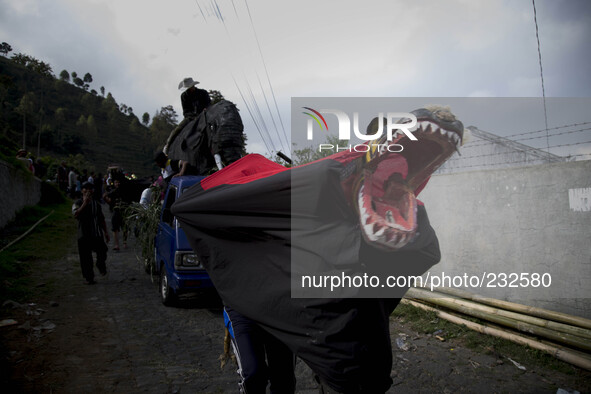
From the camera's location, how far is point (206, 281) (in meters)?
5.56

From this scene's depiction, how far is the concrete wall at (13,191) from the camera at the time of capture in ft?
40.0

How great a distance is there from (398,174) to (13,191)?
1556 centimetres

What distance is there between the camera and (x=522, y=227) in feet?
18.2

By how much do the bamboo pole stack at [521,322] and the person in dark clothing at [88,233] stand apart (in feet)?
19.6

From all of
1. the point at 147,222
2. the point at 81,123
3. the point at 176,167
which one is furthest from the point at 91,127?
the point at 176,167

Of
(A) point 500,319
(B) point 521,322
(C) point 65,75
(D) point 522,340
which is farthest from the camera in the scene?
(C) point 65,75

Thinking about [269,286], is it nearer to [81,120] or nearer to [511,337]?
[511,337]

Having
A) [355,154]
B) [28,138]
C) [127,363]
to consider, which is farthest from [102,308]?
[28,138]

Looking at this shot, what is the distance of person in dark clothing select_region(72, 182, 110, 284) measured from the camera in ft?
24.5

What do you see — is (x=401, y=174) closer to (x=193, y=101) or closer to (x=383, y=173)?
(x=383, y=173)

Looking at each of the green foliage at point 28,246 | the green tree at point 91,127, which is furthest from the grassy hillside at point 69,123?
the green foliage at point 28,246

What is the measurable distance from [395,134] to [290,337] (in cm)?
123

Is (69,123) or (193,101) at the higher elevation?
(69,123)

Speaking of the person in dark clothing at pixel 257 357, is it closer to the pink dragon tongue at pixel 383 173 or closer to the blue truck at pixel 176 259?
the pink dragon tongue at pixel 383 173
